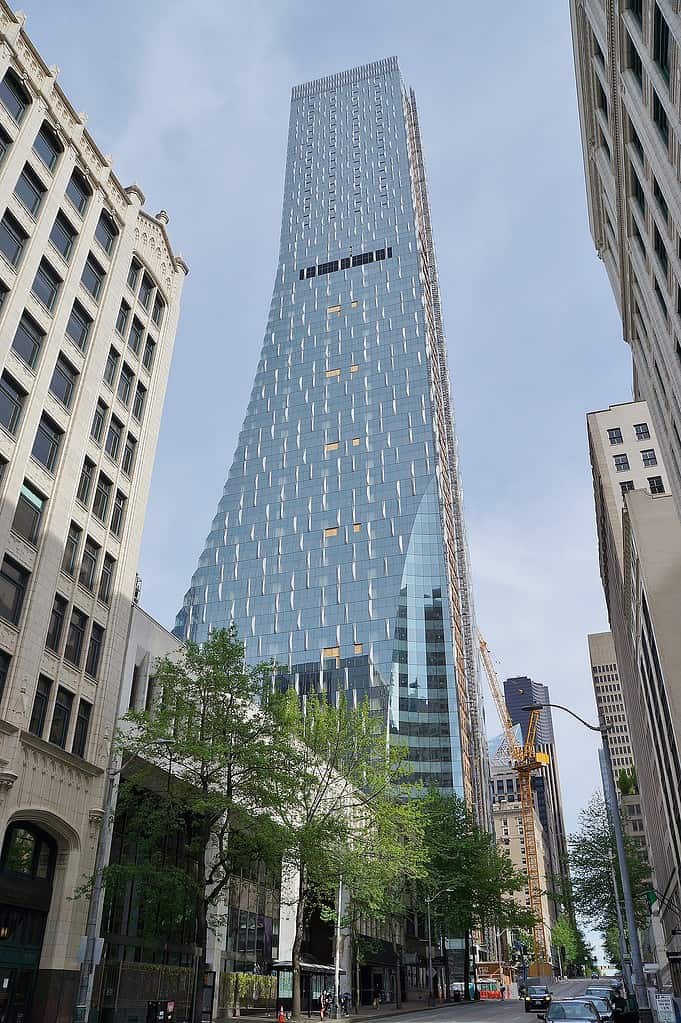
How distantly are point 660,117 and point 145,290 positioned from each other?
28511mm

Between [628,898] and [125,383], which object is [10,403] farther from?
[628,898]

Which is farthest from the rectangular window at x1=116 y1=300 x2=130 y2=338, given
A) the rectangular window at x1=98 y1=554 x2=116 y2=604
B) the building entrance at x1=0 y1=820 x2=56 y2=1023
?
the building entrance at x1=0 y1=820 x2=56 y2=1023

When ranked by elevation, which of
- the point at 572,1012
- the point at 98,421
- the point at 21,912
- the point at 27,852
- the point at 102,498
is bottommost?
the point at 572,1012

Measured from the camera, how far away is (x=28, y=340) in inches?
1291

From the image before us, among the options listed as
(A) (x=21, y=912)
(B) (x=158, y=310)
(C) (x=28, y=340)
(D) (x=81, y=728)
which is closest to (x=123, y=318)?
(B) (x=158, y=310)

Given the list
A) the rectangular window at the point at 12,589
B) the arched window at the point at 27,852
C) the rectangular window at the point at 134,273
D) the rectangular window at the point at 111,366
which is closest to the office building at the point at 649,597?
the rectangular window at the point at 111,366

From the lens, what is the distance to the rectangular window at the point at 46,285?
3400cm

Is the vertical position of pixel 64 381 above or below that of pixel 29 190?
below

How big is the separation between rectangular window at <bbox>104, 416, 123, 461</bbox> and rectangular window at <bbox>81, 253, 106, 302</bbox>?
6.22 m

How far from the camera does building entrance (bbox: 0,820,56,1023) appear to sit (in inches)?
1048

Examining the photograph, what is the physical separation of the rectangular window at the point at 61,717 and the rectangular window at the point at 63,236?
777 inches

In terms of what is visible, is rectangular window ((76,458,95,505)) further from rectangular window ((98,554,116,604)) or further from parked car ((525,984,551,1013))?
parked car ((525,984,551,1013))

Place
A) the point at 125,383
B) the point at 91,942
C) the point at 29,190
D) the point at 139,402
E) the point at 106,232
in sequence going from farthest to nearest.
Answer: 1. the point at 139,402
2. the point at 106,232
3. the point at 125,383
4. the point at 29,190
5. the point at 91,942

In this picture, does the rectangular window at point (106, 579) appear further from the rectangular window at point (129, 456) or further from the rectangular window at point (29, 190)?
the rectangular window at point (29, 190)
